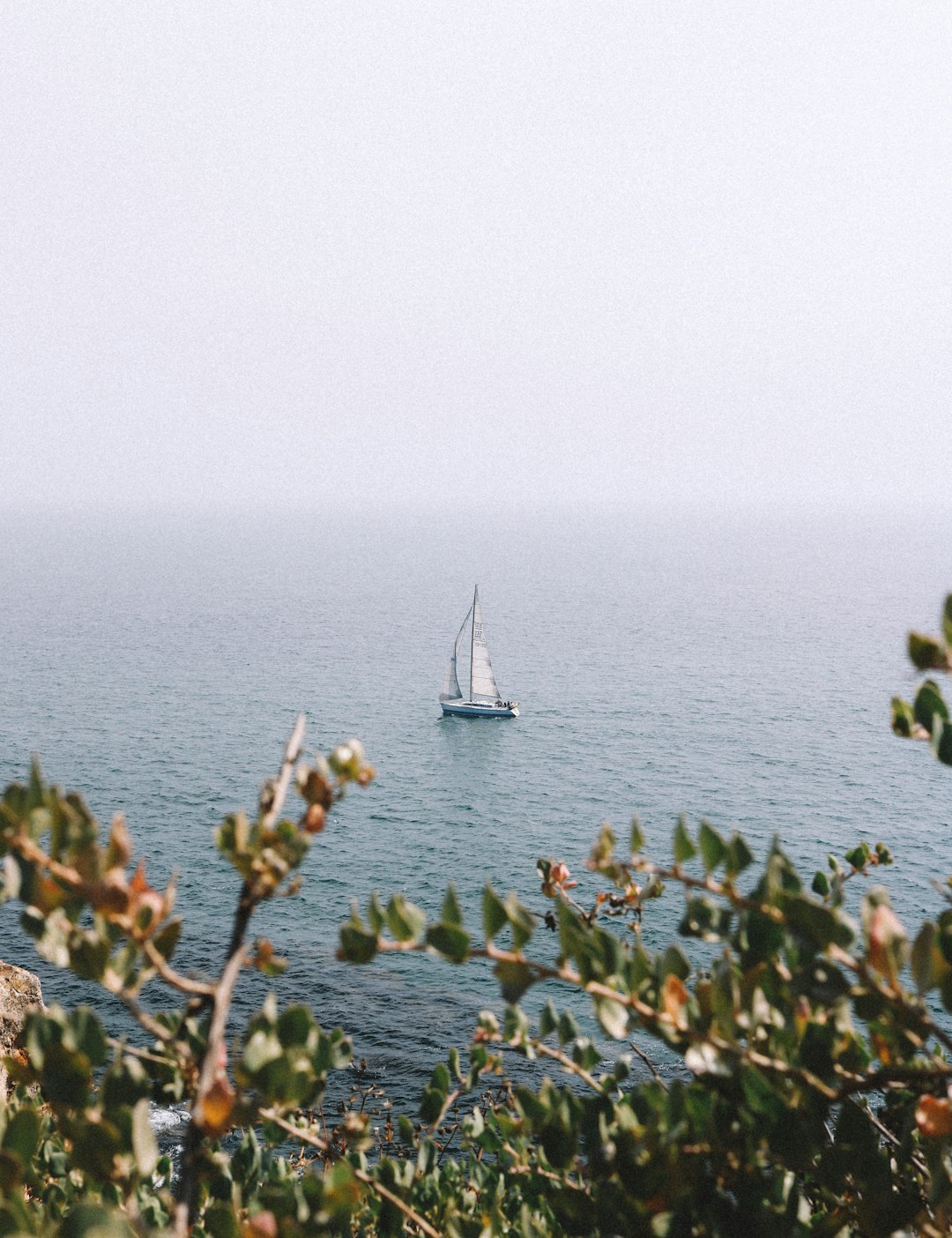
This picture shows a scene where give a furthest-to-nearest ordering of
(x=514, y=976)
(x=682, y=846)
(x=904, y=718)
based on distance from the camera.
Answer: (x=904, y=718)
(x=682, y=846)
(x=514, y=976)

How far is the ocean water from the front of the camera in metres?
49.5

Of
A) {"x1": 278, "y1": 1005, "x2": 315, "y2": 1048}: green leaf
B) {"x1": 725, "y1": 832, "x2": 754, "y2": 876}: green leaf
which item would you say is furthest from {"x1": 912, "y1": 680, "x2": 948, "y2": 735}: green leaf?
{"x1": 278, "y1": 1005, "x2": 315, "y2": 1048}: green leaf

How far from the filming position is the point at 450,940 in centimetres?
332

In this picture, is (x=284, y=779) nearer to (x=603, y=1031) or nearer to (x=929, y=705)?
(x=603, y=1031)

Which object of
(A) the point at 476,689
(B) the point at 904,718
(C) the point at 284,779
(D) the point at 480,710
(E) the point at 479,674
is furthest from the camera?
(E) the point at 479,674

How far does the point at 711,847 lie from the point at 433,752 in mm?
75753

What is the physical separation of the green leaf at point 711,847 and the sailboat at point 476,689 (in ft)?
274

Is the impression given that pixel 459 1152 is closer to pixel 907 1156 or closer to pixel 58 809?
pixel 907 1156

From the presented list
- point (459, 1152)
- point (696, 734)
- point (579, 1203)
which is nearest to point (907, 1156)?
point (579, 1203)

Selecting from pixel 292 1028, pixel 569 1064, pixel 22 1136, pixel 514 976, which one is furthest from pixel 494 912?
pixel 569 1064

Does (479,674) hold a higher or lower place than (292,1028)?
lower

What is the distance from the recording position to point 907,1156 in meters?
4.48

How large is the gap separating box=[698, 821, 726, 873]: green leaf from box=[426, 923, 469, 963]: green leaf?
2.95 feet

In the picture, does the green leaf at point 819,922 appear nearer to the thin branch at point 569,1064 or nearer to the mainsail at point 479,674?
the thin branch at point 569,1064
